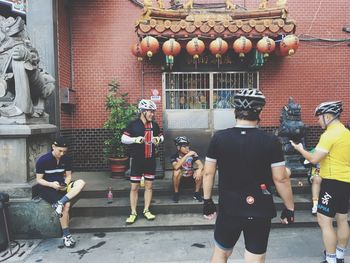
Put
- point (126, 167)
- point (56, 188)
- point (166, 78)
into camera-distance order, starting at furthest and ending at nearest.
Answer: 1. point (166, 78)
2. point (126, 167)
3. point (56, 188)

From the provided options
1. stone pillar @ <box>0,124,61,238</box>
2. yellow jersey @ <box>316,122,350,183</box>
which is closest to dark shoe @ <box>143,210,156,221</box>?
stone pillar @ <box>0,124,61,238</box>

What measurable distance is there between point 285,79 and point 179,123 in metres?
3.23

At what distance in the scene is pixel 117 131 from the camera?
315 inches

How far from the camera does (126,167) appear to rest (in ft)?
26.6

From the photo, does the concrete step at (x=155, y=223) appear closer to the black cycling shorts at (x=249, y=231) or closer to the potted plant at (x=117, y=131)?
the potted plant at (x=117, y=131)

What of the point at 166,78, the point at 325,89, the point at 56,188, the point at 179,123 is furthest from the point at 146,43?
the point at 325,89

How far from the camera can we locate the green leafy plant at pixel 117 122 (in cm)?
801

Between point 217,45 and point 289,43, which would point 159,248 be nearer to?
point 217,45

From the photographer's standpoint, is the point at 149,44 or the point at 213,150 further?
the point at 149,44

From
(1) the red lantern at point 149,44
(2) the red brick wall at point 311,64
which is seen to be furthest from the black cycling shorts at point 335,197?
(2) the red brick wall at point 311,64

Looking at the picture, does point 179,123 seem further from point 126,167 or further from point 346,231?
point 346,231

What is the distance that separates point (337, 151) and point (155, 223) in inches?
127

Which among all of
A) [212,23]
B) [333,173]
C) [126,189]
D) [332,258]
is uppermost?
[212,23]

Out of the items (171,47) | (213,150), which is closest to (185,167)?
(171,47)
